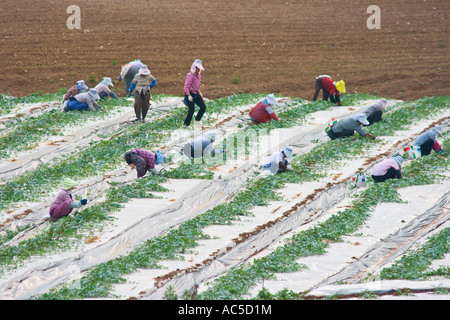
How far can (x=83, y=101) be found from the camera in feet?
59.7

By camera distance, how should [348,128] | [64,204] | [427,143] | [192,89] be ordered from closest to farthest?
1. [64,204]
2. [427,143]
3. [348,128]
4. [192,89]

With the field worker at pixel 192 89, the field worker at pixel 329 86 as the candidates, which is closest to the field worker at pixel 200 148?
the field worker at pixel 192 89

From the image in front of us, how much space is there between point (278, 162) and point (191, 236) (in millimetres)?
3623

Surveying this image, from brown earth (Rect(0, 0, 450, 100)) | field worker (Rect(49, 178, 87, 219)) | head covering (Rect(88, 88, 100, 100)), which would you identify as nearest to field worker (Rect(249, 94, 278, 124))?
head covering (Rect(88, 88, 100, 100))

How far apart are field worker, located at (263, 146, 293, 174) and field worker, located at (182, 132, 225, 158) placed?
1613 mm

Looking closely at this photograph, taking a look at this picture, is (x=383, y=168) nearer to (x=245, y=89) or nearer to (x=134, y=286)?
(x=134, y=286)

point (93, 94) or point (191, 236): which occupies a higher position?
point (93, 94)

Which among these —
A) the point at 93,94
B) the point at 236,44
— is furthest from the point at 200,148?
the point at 236,44

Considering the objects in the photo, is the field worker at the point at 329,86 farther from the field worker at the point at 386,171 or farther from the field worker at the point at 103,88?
the field worker at the point at 386,171

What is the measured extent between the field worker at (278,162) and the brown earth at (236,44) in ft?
29.8

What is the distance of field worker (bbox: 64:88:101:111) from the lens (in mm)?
18172

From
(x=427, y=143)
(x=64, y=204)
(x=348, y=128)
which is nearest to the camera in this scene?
(x=64, y=204)

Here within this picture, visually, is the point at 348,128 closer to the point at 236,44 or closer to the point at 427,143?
the point at 427,143

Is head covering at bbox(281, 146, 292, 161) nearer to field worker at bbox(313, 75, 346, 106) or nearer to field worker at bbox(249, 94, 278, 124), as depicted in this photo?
field worker at bbox(249, 94, 278, 124)
